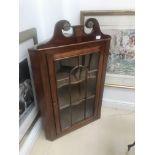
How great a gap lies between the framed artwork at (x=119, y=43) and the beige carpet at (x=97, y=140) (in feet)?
0.99

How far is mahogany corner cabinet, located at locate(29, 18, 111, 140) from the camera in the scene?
3.92 ft

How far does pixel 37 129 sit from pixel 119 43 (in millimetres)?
849

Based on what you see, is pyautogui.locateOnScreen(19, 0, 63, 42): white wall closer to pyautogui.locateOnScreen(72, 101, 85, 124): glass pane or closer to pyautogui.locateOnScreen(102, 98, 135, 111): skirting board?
pyautogui.locateOnScreen(72, 101, 85, 124): glass pane

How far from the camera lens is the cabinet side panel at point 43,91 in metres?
1.17

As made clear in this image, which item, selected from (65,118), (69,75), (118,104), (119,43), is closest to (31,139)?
(65,118)

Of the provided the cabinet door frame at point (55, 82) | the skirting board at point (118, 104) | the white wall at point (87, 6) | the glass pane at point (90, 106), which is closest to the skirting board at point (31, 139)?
the cabinet door frame at point (55, 82)

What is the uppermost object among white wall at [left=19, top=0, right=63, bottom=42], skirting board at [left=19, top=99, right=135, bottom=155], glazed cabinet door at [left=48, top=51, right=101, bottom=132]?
white wall at [left=19, top=0, right=63, bottom=42]

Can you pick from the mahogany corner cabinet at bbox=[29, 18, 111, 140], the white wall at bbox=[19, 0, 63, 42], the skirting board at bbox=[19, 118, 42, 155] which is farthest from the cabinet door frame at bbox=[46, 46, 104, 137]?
the white wall at bbox=[19, 0, 63, 42]

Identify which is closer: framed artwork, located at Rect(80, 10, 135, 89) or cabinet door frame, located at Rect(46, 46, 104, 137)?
cabinet door frame, located at Rect(46, 46, 104, 137)

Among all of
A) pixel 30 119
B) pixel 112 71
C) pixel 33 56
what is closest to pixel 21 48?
pixel 33 56

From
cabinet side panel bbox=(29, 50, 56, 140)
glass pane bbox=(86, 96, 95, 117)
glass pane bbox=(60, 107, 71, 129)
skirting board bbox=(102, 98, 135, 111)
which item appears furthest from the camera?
skirting board bbox=(102, 98, 135, 111)

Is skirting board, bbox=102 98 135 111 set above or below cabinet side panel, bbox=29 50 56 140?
below

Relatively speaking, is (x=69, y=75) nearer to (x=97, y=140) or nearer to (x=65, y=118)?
(x=65, y=118)
